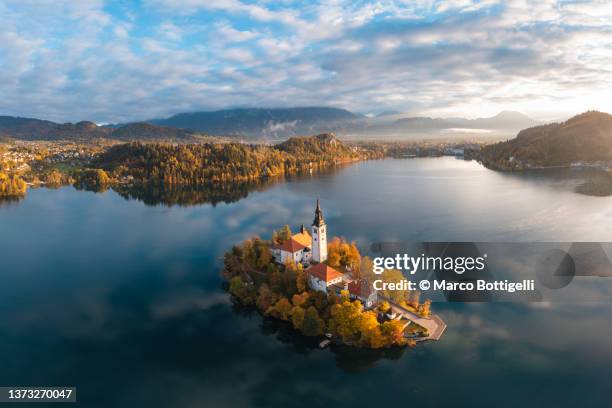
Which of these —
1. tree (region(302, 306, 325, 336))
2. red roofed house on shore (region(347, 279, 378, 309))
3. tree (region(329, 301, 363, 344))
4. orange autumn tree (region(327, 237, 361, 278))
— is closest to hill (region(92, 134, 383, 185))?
orange autumn tree (region(327, 237, 361, 278))

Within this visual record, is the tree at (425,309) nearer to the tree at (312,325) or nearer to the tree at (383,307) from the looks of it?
the tree at (383,307)

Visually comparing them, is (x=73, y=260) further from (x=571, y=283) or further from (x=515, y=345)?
(x=571, y=283)

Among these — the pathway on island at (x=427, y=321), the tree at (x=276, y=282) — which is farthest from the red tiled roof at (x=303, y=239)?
the pathway on island at (x=427, y=321)

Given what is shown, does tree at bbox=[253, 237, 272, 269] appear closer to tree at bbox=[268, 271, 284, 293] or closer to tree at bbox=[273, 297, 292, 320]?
tree at bbox=[268, 271, 284, 293]

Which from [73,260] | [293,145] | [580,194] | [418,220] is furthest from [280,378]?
[293,145]

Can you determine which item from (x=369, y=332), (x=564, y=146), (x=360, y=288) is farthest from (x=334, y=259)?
(x=564, y=146)

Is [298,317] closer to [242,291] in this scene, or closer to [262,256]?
[242,291]
